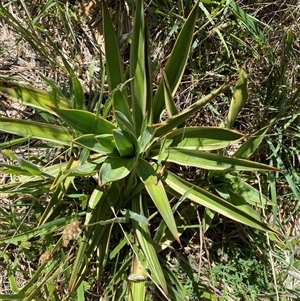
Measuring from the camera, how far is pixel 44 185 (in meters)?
1.68

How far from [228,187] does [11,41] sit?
3.55ft

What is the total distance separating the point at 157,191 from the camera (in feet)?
5.16

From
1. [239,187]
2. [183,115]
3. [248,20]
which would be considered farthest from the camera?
[248,20]

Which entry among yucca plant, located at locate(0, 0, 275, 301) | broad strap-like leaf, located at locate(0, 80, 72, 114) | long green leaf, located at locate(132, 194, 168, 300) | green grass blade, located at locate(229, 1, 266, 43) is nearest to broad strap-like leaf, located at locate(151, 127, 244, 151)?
yucca plant, located at locate(0, 0, 275, 301)

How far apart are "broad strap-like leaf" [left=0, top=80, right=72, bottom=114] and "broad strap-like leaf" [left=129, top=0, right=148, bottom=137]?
245 mm

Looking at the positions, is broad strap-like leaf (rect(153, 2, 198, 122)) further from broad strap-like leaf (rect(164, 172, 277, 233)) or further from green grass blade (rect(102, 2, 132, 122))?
broad strap-like leaf (rect(164, 172, 277, 233))

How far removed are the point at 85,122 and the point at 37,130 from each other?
19 cm

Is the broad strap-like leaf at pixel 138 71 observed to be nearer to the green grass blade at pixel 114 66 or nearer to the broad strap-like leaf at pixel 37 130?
the green grass blade at pixel 114 66

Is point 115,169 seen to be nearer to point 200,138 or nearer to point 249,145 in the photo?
point 200,138

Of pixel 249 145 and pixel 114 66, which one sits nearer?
pixel 114 66

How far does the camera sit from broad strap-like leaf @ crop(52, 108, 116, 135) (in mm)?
1468

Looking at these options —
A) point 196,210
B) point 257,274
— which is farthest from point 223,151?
point 257,274

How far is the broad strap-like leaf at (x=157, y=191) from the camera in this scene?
1.53 meters

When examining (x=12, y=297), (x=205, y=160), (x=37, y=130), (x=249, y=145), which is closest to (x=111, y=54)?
(x=37, y=130)
